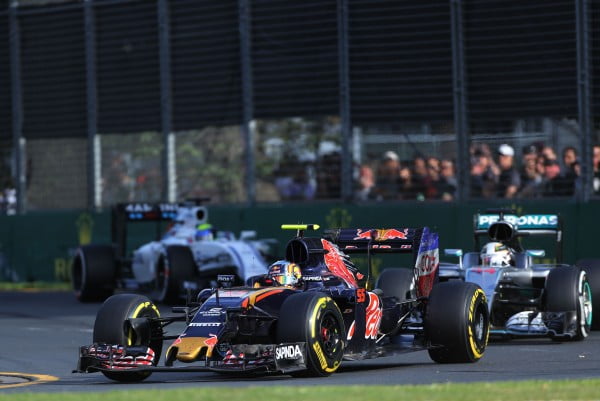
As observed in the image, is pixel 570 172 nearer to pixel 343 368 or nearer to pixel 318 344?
pixel 343 368

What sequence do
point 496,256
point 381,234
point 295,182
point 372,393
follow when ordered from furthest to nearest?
1. point 295,182
2. point 496,256
3. point 381,234
4. point 372,393

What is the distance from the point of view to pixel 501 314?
1596cm

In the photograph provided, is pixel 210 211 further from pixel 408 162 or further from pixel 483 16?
pixel 483 16

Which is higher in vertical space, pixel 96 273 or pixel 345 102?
pixel 345 102

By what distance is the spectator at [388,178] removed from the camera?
77.6 feet

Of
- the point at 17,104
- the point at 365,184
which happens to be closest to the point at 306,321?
the point at 365,184

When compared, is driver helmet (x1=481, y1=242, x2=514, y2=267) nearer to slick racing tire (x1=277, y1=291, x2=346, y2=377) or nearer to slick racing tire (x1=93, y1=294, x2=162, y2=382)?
slick racing tire (x1=277, y1=291, x2=346, y2=377)

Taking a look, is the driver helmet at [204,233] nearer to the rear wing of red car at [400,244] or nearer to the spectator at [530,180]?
the spectator at [530,180]

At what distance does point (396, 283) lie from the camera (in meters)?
14.9

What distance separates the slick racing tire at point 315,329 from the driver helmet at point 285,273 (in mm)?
925

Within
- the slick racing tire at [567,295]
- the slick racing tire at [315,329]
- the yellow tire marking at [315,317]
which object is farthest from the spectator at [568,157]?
the yellow tire marking at [315,317]

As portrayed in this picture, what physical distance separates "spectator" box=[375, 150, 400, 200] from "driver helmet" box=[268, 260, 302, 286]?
1119 centimetres

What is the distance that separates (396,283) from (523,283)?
2048 millimetres

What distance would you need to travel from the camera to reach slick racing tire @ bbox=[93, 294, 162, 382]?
11.8m
